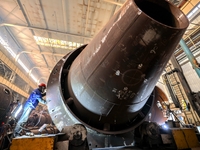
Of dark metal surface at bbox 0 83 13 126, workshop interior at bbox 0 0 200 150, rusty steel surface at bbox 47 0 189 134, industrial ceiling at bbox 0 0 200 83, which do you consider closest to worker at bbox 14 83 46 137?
dark metal surface at bbox 0 83 13 126

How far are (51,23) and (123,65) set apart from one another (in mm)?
8961

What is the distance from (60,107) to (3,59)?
33.0ft

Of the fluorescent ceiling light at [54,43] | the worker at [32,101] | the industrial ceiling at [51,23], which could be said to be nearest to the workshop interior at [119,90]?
the worker at [32,101]

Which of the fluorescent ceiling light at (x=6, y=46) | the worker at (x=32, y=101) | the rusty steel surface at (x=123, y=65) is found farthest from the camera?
the fluorescent ceiling light at (x=6, y=46)

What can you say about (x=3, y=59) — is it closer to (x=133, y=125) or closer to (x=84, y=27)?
(x=84, y=27)

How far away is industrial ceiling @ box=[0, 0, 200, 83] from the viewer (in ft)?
23.9

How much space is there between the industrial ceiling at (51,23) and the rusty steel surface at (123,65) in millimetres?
6300

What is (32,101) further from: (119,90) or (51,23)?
(51,23)

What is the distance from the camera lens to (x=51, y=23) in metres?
8.55

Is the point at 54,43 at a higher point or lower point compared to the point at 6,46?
higher

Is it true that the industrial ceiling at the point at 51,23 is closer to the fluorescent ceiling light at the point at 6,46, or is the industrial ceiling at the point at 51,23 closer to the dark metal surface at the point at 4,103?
the fluorescent ceiling light at the point at 6,46

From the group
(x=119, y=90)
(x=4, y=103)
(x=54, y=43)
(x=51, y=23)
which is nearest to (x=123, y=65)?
(x=119, y=90)

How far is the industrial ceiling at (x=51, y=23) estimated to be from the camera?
23.9 feet

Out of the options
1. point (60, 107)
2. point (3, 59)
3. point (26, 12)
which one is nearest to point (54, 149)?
point (60, 107)
